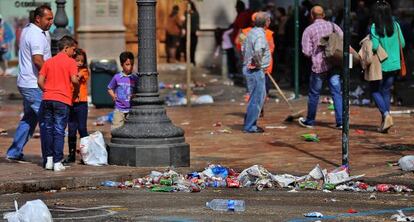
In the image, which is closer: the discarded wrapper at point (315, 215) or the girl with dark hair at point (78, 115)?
the discarded wrapper at point (315, 215)

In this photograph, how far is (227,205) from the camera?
11211 mm

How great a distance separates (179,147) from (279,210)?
2.92 m

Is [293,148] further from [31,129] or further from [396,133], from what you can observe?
[31,129]

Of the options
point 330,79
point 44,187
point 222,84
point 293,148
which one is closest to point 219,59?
point 222,84

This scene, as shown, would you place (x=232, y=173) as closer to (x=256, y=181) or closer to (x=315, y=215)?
(x=256, y=181)

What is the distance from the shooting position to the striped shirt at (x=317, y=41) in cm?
1770

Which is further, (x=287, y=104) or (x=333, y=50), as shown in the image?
(x=287, y=104)

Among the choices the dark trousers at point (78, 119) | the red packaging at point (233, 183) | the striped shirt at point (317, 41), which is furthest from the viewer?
the striped shirt at point (317, 41)

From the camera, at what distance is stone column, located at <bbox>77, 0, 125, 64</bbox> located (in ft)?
96.1

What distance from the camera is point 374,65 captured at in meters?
16.9

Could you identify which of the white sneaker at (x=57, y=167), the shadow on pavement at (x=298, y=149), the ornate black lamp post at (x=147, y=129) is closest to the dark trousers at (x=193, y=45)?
the shadow on pavement at (x=298, y=149)

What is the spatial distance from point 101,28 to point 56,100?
641 inches

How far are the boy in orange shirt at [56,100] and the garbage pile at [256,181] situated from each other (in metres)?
0.83

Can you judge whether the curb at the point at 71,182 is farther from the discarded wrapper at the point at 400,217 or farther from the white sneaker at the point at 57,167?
the discarded wrapper at the point at 400,217
